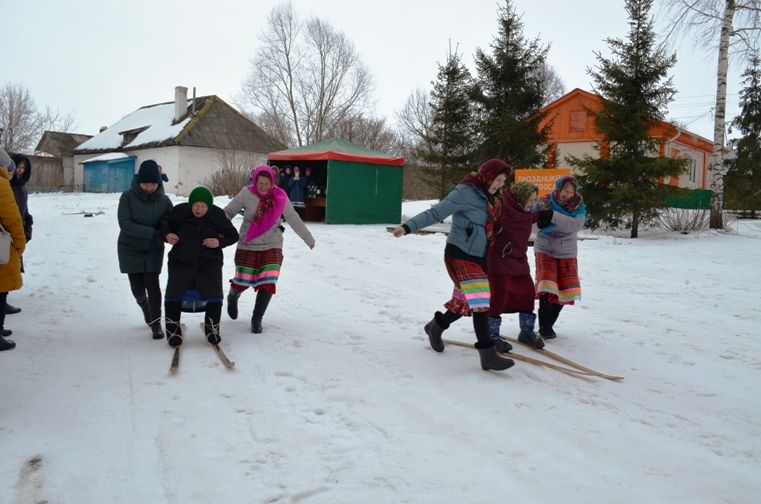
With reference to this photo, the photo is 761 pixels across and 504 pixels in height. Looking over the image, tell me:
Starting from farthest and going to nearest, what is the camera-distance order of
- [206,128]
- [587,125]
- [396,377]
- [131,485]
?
[206,128] → [587,125] → [396,377] → [131,485]

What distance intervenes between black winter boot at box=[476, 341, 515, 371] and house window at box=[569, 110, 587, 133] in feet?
83.7

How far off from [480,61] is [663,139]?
6054mm

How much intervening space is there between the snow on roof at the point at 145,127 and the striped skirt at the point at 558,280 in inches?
1346

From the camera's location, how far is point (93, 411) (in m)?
3.53

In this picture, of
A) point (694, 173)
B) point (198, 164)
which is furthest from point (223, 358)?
point (198, 164)

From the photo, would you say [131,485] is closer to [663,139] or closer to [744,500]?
[744,500]

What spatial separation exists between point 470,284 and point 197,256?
232 centimetres

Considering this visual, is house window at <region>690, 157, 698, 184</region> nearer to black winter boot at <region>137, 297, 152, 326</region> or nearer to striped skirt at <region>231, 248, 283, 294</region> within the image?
striped skirt at <region>231, 248, 283, 294</region>

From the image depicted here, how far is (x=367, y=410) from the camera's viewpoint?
365 cm

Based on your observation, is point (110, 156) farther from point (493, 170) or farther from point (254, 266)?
point (493, 170)

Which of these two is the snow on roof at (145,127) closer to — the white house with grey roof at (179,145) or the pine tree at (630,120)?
the white house with grey roof at (179,145)

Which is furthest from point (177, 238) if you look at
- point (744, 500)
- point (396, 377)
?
point (744, 500)

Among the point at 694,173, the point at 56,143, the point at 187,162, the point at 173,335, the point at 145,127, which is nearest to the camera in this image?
the point at 173,335

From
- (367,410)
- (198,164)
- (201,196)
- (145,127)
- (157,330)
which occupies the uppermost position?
(145,127)
